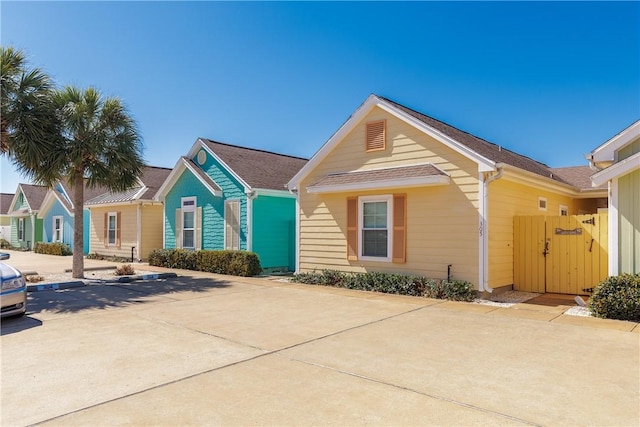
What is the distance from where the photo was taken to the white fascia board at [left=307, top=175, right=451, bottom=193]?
1076cm

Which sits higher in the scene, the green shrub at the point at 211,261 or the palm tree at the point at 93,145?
the palm tree at the point at 93,145

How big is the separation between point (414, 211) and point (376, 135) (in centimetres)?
270

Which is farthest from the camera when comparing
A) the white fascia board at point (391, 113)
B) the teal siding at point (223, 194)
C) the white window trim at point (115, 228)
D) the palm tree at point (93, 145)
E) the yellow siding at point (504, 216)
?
the white window trim at point (115, 228)

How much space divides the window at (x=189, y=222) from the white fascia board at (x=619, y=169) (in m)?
14.7

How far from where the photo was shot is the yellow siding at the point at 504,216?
10719mm

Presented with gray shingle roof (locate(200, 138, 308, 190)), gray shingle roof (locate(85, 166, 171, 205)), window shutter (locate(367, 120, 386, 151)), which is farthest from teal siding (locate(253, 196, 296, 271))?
gray shingle roof (locate(85, 166, 171, 205))

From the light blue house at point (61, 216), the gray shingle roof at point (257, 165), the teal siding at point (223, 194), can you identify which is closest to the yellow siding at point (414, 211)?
the teal siding at point (223, 194)

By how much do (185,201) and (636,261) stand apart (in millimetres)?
16000

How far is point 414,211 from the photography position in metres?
11.5

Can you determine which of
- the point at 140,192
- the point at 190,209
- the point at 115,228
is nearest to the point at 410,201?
the point at 190,209

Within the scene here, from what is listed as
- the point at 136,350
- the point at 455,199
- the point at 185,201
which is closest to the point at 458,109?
the point at 455,199

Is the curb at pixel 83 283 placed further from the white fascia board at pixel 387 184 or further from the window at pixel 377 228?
the window at pixel 377 228

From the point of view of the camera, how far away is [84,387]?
177 inches

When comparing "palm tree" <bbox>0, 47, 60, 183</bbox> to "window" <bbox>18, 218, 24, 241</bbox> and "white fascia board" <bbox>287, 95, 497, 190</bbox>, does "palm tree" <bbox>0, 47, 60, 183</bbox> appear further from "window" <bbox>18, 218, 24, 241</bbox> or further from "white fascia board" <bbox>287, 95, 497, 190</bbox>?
"window" <bbox>18, 218, 24, 241</bbox>
